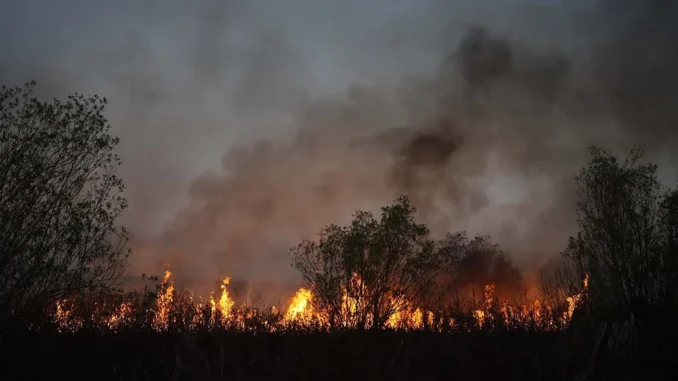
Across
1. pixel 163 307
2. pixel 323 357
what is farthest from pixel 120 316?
pixel 323 357

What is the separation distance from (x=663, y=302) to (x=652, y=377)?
160 inches

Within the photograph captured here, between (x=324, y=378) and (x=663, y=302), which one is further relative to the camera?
(x=663, y=302)

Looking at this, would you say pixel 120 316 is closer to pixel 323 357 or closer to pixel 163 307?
pixel 163 307

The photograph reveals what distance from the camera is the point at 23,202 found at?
1784 cm

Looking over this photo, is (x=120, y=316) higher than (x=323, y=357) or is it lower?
higher

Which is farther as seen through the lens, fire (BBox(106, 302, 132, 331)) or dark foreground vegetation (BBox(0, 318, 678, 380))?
fire (BBox(106, 302, 132, 331))

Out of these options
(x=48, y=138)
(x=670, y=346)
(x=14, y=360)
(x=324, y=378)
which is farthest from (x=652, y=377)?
(x=48, y=138)

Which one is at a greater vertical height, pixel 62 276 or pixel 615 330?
pixel 62 276

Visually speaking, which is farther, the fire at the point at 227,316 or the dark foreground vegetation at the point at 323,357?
the fire at the point at 227,316

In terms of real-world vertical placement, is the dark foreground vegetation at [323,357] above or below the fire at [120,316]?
below

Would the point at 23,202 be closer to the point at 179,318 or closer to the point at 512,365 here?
the point at 179,318

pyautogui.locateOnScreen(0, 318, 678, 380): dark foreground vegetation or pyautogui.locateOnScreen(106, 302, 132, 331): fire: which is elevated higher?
pyautogui.locateOnScreen(106, 302, 132, 331): fire

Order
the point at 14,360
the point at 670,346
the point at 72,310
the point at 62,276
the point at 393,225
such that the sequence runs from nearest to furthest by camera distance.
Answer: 1. the point at 14,360
2. the point at 670,346
3. the point at 72,310
4. the point at 62,276
5. the point at 393,225

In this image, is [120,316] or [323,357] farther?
[120,316]
